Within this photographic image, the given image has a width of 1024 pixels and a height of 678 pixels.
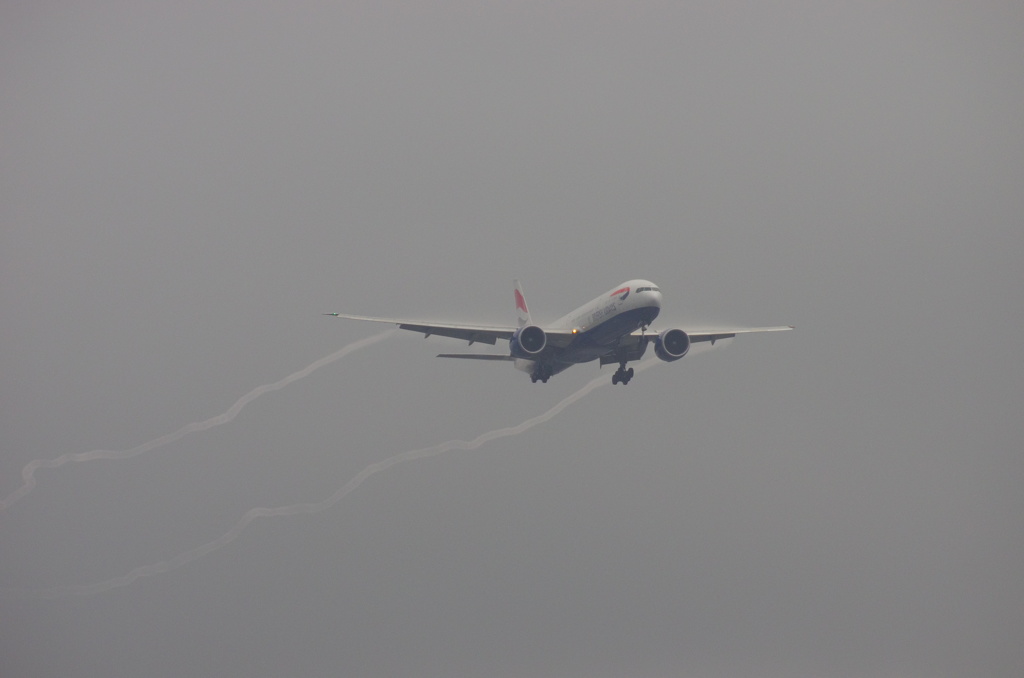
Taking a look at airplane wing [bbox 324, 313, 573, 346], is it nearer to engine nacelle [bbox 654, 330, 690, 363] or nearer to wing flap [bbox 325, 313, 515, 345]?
wing flap [bbox 325, 313, 515, 345]

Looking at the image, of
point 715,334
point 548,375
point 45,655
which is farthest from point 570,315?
point 45,655

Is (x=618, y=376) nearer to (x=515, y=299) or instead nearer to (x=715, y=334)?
(x=715, y=334)

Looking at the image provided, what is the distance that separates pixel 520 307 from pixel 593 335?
1313 cm

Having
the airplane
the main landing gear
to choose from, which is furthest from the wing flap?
the main landing gear

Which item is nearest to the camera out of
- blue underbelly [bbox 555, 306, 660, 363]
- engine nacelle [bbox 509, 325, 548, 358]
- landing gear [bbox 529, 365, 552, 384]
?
blue underbelly [bbox 555, 306, 660, 363]

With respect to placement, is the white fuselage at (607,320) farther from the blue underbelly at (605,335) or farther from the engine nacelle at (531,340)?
the engine nacelle at (531,340)

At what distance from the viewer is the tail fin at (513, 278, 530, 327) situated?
67250 millimetres

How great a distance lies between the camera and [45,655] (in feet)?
311

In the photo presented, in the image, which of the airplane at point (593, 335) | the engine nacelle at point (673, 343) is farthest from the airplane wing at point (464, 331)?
the engine nacelle at point (673, 343)

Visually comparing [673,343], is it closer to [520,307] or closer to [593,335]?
[593,335]

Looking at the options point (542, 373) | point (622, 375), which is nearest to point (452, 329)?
point (542, 373)

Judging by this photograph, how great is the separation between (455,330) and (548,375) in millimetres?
6447

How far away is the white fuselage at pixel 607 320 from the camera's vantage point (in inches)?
2098

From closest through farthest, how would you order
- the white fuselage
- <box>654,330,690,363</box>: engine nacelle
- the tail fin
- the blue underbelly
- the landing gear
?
the white fuselage
the blue underbelly
<box>654,330,690,363</box>: engine nacelle
the landing gear
the tail fin
